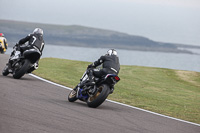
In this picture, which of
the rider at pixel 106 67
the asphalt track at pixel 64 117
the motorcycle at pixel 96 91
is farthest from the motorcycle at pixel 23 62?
the rider at pixel 106 67

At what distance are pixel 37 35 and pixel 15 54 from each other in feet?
3.39

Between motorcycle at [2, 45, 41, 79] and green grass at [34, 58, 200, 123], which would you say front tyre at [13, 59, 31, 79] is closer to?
motorcycle at [2, 45, 41, 79]

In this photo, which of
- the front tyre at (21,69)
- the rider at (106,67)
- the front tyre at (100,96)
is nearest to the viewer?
the front tyre at (100,96)

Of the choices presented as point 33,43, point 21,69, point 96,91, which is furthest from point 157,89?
point 96,91

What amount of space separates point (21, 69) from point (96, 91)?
4479 mm

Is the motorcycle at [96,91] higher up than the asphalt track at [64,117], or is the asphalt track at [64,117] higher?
the motorcycle at [96,91]

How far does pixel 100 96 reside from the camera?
11.1 meters

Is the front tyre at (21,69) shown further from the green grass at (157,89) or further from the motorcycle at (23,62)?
the green grass at (157,89)

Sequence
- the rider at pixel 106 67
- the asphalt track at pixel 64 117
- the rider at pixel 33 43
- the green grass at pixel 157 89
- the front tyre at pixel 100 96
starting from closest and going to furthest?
the asphalt track at pixel 64 117 < the front tyre at pixel 100 96 < the rider at pixel 106 67 < the green grass at pixel 157 89 < the rider at pixel 33 43

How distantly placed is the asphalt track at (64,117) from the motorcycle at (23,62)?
63.0 inches

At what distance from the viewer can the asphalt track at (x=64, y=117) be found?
7.98 m

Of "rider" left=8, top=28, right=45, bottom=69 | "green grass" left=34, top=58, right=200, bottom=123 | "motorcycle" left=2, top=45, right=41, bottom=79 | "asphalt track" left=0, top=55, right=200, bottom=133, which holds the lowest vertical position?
"green grass" left=34, top=58, right=200, bottom=123

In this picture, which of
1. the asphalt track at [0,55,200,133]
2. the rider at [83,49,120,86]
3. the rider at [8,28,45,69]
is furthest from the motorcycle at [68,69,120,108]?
the rider at [8,28,45,69]

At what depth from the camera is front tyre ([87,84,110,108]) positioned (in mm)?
11070
